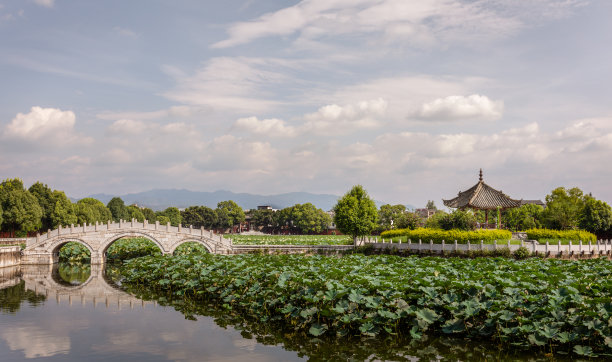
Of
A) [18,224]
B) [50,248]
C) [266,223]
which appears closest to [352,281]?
[50,248]

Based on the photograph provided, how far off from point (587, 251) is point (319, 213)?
273ft

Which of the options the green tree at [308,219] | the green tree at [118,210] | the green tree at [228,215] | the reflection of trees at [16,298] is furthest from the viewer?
the green tree at [228,215]

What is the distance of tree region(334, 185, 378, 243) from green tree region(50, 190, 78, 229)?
Answer: 33162mm

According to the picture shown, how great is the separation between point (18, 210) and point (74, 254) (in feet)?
44.4

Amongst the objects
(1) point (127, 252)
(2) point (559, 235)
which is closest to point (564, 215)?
(2) point (559, 235)

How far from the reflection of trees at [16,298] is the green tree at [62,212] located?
36975 mm

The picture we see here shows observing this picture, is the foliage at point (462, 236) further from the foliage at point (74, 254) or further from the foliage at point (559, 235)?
the foliage at point (74, 254)

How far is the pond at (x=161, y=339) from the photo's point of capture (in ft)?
38.6

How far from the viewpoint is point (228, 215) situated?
387 feet

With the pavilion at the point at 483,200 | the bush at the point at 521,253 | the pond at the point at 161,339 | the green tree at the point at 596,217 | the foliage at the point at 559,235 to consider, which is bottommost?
the pond at the point at 161,339

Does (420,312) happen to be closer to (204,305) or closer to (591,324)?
(591,324)

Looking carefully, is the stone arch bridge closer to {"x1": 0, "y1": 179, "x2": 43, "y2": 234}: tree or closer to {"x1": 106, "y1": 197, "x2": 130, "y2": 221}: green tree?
{"x1": 0, "y1": 179, "x2": 43, "y2": 234}: tree

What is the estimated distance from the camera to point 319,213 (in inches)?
4545

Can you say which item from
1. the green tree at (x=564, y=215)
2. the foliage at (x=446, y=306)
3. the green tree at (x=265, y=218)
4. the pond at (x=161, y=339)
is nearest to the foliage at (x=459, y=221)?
the green tree at (x=564, y=215)
